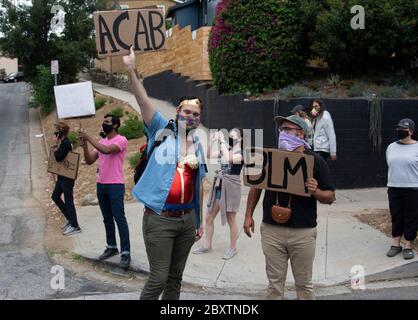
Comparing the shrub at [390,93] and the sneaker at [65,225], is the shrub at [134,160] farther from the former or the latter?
the shrub at [390,93]

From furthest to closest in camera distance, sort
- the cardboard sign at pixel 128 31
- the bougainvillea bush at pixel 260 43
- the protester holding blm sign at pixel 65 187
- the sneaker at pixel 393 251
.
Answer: the bougainvillea bush at pixel 260 43 → the protester holding blm sign at pixel 65 187 → the sneaker at pixel 393 251 → the cardboard sign at pixel 128 31

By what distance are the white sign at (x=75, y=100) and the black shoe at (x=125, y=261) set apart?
1872 millimetres

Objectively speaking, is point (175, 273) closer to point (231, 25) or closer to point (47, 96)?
point (231, 25)

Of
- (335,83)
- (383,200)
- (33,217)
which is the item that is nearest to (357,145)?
(383,200)

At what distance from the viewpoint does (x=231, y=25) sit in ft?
40.7

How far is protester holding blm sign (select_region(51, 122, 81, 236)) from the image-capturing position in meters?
7.94

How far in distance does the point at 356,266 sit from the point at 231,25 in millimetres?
7415

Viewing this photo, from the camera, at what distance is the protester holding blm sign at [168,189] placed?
426 centimetres

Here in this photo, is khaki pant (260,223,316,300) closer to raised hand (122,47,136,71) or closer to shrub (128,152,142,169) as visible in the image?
raised hand (122,47,136,71)

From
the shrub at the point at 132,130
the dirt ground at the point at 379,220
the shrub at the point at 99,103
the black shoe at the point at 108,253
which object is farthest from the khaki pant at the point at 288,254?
the shrub at the point at 99,103

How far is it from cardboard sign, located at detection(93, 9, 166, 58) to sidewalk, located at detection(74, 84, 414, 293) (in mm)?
2702

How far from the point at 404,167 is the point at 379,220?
1.81m

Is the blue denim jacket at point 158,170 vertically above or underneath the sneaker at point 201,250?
above

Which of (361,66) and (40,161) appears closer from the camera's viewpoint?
(361,66)
